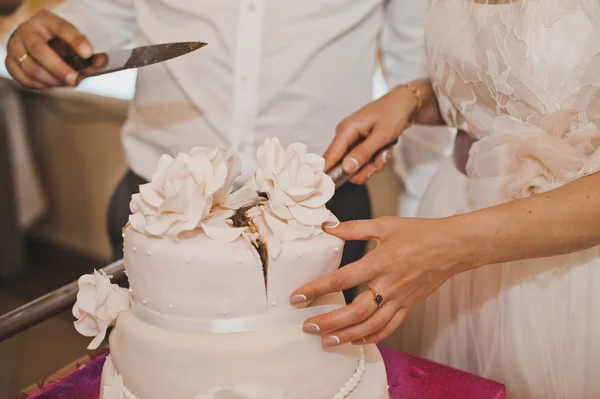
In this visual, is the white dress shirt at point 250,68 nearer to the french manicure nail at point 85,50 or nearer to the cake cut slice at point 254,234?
the french manicure nail at point 85,50

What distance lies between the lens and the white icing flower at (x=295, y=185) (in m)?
1.03

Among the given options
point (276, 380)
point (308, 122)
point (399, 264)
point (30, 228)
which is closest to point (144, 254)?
point (276, 380)

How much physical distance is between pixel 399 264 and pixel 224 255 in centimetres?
27

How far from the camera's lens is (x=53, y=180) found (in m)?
4.01

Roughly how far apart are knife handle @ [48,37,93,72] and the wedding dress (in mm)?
760

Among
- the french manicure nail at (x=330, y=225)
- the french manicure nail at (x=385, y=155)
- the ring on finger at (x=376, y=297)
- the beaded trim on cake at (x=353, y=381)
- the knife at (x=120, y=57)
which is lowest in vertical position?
the beaded trim on cake at (x=353, y=381)

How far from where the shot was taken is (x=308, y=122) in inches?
76.0

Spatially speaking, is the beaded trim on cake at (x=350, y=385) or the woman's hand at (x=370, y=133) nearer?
the beaded trim on cake at (x=350, y=385)

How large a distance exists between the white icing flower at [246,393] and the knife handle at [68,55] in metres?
0.85

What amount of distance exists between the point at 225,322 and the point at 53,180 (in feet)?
10.8

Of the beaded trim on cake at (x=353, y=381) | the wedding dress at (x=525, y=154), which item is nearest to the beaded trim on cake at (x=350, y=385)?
the beaded trim on cake at (x=353, y=381)

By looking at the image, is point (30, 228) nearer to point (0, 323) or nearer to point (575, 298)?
point (0, 323)

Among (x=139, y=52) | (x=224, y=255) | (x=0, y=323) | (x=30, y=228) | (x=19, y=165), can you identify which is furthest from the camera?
(x=30, y=228)

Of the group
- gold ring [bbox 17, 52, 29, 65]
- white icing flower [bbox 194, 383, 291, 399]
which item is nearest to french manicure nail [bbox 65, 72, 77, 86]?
gold ring [bbox 17, 52, 29, 65]
